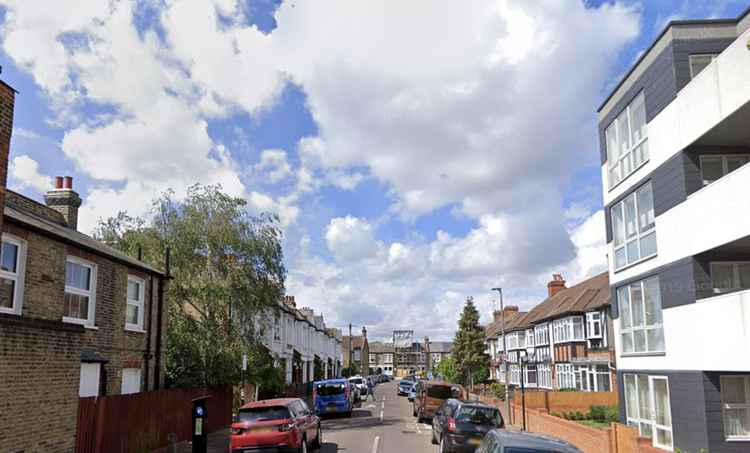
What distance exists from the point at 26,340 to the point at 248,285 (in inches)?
517

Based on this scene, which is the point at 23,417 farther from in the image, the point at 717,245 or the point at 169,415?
the point at 717,245

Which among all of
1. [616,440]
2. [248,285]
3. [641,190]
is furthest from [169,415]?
[641,190]

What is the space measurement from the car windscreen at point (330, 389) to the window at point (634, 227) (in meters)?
15.3

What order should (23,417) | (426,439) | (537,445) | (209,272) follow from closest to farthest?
(537,445) → (23,417) → (426,439) → (209,272)

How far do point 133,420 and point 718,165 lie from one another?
15188 millimetres

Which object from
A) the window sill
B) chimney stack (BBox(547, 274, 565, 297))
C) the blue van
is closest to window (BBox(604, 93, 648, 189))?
the window sill

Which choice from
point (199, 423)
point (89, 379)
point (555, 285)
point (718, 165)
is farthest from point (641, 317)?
point (555, 285)

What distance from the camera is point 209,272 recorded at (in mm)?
23094

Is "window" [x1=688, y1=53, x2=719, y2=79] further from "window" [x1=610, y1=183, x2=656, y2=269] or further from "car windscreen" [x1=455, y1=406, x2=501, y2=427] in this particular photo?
"car windscreen" [x1=455, y1=406, x2=501, y2=427]

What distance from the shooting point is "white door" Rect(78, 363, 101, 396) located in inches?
607

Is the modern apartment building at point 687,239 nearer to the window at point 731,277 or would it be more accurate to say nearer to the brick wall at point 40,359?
the window at point 731,277

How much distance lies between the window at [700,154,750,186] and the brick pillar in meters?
14.4

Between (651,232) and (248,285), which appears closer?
(651,232)

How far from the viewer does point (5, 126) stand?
32.6 ft
